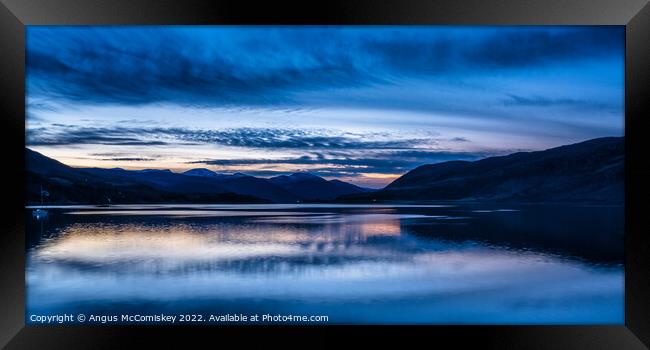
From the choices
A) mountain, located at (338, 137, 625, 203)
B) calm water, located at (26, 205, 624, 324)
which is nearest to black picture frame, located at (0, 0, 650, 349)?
calm water, located at (26, 205, 624, 324)

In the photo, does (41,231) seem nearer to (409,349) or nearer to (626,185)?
(409,349)

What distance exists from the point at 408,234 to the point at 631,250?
30.6ft

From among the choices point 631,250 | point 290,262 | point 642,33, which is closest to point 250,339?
point 290,262

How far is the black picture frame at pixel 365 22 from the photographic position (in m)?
6.13

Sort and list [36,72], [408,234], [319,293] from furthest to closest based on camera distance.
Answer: [408,234], [36,72], [319,293]

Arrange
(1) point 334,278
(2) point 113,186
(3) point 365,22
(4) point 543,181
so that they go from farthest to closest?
(4) point 543,181 → (2) point 113,186 → (1) point 334,278 → (3) point 365,22

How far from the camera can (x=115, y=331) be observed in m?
6.46

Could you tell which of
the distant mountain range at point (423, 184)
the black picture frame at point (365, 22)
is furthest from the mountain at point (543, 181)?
the black picture frame at point (365, 22)

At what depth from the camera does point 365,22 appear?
6.20 m

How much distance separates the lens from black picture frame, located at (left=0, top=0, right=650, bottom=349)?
6.13 metres

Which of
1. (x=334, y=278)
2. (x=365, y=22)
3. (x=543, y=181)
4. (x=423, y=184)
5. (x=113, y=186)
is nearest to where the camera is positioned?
(x=365, y=22)

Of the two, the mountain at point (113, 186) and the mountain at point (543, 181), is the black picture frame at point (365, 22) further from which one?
the mountain at point (543, 181)

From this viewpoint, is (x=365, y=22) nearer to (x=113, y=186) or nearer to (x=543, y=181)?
(x=113, y=186)

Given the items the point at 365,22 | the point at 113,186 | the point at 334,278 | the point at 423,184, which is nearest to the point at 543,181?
the point at 423,184
